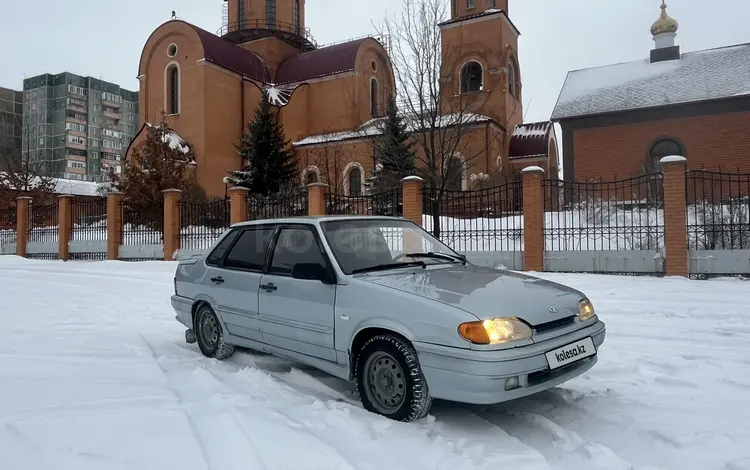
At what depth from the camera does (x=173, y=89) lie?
31656mm

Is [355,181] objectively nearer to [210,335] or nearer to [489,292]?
[210,335]

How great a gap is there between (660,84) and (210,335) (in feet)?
80.0

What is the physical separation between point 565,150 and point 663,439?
22107mm

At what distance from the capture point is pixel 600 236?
463 inches

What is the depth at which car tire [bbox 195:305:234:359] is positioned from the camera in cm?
541

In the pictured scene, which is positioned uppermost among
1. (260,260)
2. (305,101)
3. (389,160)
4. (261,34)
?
(261,34)

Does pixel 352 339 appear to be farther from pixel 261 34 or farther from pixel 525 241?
pixel 261 34

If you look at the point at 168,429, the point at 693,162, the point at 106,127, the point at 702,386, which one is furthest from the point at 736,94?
the point at 106,127

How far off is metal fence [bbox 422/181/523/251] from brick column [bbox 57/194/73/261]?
14.8m

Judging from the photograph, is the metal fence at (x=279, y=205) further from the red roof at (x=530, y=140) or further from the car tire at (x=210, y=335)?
the red roof at (x=530, y=140)

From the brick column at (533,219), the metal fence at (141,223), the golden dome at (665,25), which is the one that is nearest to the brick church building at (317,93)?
the golden dome at (665,25)

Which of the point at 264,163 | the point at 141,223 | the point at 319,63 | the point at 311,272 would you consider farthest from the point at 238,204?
the point at 319,63

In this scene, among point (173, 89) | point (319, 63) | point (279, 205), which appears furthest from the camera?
point (319, 63)

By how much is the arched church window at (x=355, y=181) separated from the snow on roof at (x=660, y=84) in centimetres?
1089
